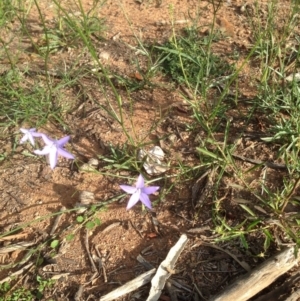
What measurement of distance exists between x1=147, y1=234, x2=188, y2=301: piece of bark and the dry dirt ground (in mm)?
33

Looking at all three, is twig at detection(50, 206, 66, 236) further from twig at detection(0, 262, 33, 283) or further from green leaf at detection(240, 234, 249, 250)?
green leaf at detection(240, 234, 249, 250)

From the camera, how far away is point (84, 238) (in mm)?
2252

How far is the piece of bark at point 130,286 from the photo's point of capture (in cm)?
201

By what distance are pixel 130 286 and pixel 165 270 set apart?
0.17 metres

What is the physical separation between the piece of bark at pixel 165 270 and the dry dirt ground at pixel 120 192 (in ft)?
0.11

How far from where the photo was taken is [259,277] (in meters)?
1.91

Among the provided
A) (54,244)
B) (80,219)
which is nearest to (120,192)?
(80,219)

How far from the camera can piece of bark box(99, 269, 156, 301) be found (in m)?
2.01

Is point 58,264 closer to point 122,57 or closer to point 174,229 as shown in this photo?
point 174,229

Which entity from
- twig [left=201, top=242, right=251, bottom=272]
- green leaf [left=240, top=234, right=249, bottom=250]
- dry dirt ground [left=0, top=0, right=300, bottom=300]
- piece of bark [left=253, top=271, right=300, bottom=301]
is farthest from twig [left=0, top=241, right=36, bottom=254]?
piece of bark [left=253, top=271, right=300, bottom=301]

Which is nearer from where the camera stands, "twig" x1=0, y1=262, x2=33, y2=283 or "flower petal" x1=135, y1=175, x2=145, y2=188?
"flower petal" x1=135, y1=175, x2=145, y2=188

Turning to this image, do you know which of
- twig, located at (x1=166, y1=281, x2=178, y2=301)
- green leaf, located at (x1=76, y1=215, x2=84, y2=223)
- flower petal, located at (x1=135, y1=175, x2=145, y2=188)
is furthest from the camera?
green leaf, located at (x1=76, y1=215, x2=84, y2=223)

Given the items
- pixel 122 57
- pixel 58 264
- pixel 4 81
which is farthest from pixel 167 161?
pixel 4 81

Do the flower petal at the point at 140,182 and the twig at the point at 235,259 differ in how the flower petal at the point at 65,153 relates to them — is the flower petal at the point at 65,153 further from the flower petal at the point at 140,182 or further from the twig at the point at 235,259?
the twig at the point at 235,259
